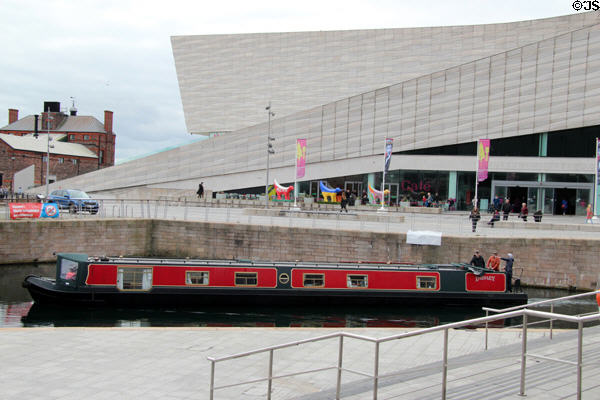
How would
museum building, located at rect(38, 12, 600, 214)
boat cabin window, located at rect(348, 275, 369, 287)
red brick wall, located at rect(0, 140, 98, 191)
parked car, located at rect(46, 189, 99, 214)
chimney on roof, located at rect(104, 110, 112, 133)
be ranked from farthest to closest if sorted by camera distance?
chimney on roof, located at rect(104, 110, 112, 133) → red brick wall, located at rect(0, 140, 98, 191) → museum building, located at rect(38, 12, 600, 214) → parked car, located at rect(46, 189, 99, 214) → boat cabin window, located at rect(348, 275, 369, 287)

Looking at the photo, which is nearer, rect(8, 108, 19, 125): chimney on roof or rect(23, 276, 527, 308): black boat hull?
rect(23, 276, 527, 308): black boat hull

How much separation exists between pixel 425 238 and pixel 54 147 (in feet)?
192

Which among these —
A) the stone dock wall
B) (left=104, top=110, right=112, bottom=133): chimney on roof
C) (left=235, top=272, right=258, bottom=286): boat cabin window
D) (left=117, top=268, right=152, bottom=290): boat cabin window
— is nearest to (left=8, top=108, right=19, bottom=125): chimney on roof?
(left=104, top=110, right=112, bottom=133): chimney on roof

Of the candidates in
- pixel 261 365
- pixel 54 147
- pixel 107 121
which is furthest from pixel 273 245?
pixel 107 121

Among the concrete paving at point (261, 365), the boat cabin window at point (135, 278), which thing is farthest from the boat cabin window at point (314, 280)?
the concrete paving at point (261, 365)

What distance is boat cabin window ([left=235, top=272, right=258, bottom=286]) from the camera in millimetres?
19844

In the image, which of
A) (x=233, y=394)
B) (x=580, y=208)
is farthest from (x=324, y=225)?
(x=580, y=208)

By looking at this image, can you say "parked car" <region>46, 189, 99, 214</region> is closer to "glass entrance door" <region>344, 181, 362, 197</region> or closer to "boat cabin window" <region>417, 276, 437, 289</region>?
"boat cabin window" <region>417, 276, 437, 289</region>

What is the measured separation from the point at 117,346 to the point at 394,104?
3965 centimetres

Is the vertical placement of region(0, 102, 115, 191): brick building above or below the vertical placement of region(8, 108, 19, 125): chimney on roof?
below

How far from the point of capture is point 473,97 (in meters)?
45.2

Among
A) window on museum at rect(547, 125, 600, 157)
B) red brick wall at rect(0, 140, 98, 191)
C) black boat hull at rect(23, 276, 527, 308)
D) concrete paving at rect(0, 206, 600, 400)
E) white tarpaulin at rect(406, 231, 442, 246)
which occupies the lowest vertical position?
black boat hull at rect(23, 276, 527, 308)

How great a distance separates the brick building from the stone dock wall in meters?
27.0

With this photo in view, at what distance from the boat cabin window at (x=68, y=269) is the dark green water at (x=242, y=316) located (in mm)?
1087
